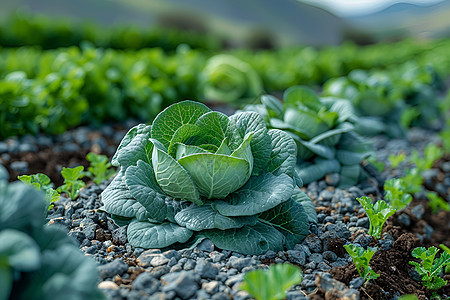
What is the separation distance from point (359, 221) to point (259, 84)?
15.1 ft

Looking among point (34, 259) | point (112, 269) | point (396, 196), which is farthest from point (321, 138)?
point (34, 259)

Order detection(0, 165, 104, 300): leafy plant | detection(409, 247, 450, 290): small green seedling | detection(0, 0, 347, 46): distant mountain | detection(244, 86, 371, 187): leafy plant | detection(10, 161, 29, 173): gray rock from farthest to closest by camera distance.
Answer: detection(0, 0, 347, 46): distant mountain → detection(10, 161, 29, 173): gray rock → detection(244, 86, 371, 187): leafy plant → detection(409, 247, 450, 290): small green seedling → detection(0, 165, 104, 300): leafy plant

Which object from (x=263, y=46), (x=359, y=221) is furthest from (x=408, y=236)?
(x=263, y=46)

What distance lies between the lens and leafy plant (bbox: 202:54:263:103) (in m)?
6.64

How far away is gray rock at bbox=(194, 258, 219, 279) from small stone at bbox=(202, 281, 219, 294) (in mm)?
64

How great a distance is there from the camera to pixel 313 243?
220cm

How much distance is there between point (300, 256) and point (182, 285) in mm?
668

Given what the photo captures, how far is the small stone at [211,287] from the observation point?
169cm

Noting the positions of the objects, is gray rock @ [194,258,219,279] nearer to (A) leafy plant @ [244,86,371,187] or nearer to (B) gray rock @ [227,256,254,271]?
(B) gray rock @ [227,256,254,271]

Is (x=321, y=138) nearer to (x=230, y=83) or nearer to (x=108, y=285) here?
(x=108, y=285)

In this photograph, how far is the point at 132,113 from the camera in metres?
5.14

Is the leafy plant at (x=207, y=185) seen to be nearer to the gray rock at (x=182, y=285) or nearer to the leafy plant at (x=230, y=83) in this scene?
the gray rock at (x=182, y=285)

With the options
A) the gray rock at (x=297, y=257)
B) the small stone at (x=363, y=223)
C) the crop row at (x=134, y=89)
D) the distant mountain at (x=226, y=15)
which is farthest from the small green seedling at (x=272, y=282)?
the distant mountain at (x=226, y=15)

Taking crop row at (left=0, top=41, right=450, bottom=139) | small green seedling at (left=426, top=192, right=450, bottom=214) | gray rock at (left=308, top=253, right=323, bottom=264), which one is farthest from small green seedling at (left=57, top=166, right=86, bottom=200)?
small green seedling at (left=426, top=192, right=450, bottom=214)
